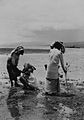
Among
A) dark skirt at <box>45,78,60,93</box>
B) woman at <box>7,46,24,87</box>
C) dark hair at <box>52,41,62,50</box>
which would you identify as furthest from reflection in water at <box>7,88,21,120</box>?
dark hair at <box>52,41,62,50</box>

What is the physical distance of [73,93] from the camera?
11.8 m

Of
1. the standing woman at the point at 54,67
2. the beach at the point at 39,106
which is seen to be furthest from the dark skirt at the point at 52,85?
the beach at the point at 39,106

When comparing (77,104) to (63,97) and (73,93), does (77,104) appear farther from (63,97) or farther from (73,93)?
(73,93)

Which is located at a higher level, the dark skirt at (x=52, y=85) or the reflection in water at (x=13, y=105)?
the dark skirt at (x=52, y=85)

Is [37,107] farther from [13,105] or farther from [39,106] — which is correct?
[13,105]

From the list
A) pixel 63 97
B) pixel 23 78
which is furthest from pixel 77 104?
pixel 23 78

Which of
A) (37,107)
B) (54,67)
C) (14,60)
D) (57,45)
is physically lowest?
(37,107)

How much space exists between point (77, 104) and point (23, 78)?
314 cm

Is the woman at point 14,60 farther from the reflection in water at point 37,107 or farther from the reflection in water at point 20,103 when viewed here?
the reflection in water at point 37,107

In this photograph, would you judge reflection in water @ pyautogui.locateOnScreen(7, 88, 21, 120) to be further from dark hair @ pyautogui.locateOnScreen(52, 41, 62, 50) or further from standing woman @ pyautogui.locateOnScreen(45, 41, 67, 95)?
dark hair @ pyautogui.locateOnScreen(52, 41, 62, 50)

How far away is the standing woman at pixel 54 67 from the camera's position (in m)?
10.8

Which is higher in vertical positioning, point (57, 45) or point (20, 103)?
point (57, 45)

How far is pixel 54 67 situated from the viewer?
10891mm

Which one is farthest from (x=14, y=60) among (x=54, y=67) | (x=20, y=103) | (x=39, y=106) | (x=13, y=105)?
(x=39, y=106)
